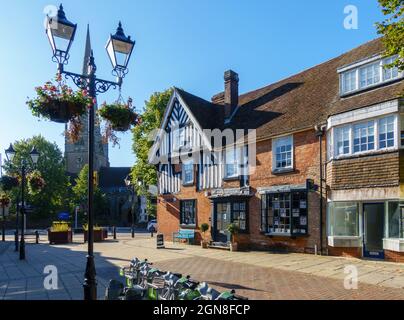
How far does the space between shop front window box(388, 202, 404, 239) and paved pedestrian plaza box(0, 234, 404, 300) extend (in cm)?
119

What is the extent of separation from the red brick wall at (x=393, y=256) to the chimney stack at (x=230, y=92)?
12.1m

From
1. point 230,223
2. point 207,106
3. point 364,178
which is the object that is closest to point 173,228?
point 230,223

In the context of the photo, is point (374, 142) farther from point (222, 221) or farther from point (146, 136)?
point (146, 136)

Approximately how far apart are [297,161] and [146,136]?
1736 cm

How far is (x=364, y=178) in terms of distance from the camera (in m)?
13.3

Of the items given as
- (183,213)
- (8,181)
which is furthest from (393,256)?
(8,181)

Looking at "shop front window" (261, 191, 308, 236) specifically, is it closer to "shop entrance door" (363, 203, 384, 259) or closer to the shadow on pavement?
"shop entrance door" (363, 203, 384, 259)

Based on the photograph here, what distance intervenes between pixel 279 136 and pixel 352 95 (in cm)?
370

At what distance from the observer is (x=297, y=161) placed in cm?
1595

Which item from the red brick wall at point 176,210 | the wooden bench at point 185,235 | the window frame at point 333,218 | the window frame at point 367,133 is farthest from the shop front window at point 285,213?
the wooden bench at point 185,235

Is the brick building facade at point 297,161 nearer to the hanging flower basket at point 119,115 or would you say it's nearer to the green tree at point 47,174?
the hanging flower basket at point 119,115

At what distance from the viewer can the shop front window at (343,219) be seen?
1410cm
